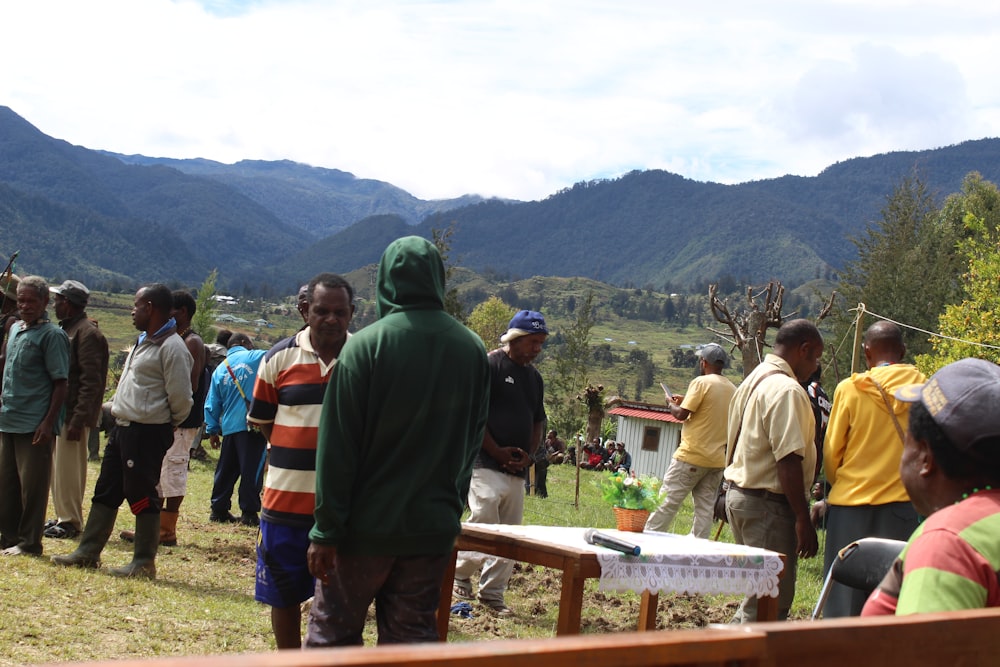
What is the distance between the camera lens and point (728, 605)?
780 centimetres

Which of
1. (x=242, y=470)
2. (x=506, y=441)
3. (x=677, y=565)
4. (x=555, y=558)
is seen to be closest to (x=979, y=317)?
(x=242, y=470)

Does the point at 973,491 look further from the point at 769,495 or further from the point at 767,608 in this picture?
the point at 769,495

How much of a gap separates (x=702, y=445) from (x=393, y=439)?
20.3ft

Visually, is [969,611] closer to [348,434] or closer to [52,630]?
[348,434]

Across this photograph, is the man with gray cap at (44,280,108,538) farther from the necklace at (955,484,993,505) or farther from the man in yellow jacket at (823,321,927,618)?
the necklace at (955,484,993,505)

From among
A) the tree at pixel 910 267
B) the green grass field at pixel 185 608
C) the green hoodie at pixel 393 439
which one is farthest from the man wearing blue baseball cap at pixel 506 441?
the tree at pixel 910 267

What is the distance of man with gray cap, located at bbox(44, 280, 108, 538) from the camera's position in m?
7.66

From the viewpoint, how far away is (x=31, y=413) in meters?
7.46

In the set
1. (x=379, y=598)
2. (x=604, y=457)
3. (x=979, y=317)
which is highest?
(x=979, y=317)

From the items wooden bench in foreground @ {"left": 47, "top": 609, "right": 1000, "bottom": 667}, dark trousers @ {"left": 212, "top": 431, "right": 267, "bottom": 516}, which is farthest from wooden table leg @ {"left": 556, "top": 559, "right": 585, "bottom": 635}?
dark trousers @ {"left": 212, "top": 431, "right": 267, "bottom": 516}

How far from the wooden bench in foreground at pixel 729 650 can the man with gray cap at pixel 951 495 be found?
12 centimetres

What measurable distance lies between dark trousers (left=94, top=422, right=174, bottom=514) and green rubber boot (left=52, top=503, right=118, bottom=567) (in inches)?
2.9

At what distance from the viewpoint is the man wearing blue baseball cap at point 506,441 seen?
6.94m

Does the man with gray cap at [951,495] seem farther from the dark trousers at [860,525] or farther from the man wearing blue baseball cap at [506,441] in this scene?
the man wearing blue baseball cap at [506,441]
